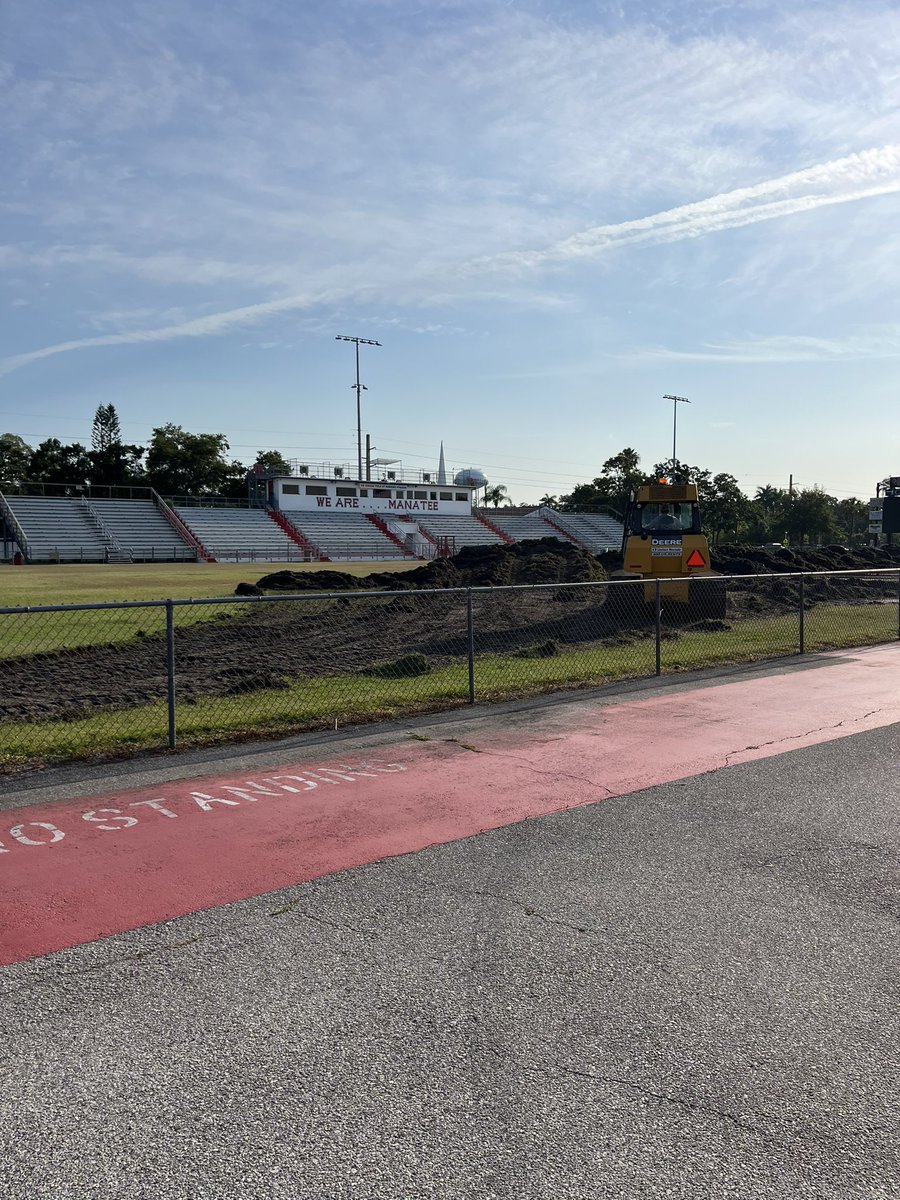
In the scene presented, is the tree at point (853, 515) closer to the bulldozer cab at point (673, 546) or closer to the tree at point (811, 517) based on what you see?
the tree at point (811, 517)

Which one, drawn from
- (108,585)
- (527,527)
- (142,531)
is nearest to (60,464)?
(142,531)

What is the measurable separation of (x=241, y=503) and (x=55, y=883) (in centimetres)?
7441

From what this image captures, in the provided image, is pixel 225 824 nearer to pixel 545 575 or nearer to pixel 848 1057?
pixel 848 1057

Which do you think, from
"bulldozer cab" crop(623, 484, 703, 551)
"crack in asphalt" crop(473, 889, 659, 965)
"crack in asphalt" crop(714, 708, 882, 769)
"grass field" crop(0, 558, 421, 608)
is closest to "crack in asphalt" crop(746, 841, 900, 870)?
"crack in asphalt" crop(473, 889, 659, 965)

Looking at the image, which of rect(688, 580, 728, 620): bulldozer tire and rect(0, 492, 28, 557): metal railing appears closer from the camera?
rect(688, 580, 728, 620): bulldozer tire

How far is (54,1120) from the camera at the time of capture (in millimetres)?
3016

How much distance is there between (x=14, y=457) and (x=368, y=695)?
327ft

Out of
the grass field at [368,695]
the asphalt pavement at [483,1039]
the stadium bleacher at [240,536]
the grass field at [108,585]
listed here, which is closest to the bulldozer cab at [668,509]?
the grass field at [368,695]

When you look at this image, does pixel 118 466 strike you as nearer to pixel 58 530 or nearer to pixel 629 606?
pixel 58 530

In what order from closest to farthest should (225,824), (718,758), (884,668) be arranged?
(225,824)
(718,758)
(884,668)

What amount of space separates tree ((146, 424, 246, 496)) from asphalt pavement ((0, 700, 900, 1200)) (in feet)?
284

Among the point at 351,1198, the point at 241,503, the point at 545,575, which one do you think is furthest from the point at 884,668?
the point at 241,503

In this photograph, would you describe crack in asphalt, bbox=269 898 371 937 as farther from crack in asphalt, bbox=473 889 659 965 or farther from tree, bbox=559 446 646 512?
tree, bbox=559 446 646 512

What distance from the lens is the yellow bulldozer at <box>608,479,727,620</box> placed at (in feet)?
62.6
